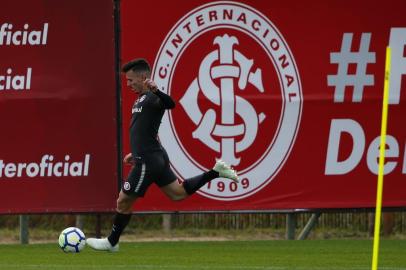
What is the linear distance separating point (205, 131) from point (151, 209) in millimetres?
1216

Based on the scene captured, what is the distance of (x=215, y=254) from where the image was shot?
13.8 m

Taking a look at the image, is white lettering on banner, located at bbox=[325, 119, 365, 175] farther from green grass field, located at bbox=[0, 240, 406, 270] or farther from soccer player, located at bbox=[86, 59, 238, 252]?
soccer player, located at bbox=[86, 59, 238, 252]

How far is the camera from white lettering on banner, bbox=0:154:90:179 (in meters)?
15.4

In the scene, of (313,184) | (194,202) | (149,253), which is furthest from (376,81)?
(149,253)

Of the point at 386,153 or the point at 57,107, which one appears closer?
the point at 57,107

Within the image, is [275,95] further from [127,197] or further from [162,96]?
[127,197]

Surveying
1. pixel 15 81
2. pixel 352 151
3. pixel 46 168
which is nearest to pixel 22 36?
pixel 15 81

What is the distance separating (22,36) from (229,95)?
273 cm

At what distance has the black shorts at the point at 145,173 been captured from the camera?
12.8 meters

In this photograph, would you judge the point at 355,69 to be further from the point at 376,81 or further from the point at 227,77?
the point at 227,77

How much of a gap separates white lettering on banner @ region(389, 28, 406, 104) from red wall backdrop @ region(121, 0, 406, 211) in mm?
18

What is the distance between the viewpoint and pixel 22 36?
15359 millimetres

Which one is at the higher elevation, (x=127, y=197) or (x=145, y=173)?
(x=145, y=173)

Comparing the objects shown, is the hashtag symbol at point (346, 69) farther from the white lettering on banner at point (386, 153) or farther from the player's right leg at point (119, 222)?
the player's right leg at point (119, 222)
